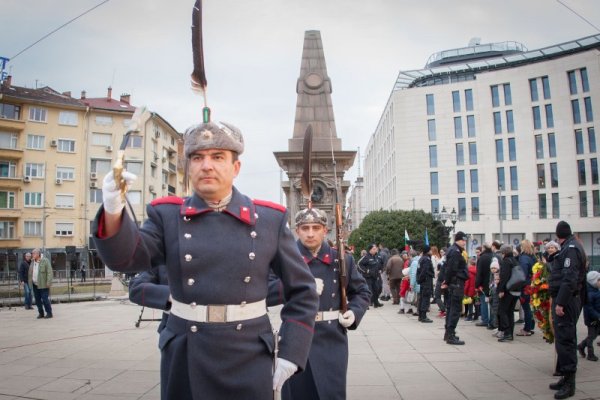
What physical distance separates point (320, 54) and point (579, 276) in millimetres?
12811

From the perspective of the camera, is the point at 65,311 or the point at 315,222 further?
the point at 65,311

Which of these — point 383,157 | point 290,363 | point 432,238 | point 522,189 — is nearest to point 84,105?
point 432,238

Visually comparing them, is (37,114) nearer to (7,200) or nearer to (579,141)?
(7,200)

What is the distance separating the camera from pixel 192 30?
101 inches

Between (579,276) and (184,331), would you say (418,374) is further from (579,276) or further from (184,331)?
(184,331)

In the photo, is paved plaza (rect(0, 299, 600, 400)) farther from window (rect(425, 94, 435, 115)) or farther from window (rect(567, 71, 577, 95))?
window (rect(425, 94, 435, 115))

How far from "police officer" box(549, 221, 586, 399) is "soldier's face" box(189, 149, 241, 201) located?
16.3ft

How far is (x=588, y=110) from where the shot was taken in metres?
48.1

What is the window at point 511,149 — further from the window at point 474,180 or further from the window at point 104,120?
the window at point 104,120

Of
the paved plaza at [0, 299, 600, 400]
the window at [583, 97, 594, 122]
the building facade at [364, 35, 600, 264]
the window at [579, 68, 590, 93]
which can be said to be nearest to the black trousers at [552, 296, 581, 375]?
the paved plaza at [0, 299, 600, 400]

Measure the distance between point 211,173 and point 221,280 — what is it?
55 centimetres

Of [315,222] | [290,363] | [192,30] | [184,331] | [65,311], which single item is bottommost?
[65,311]

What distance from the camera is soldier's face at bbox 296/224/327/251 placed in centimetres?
464

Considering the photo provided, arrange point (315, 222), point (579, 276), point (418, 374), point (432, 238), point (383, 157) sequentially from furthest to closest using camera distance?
point (383, 157) → point (432, 238) → point (418, 374) → point (579, 276) → point (315, 222)
